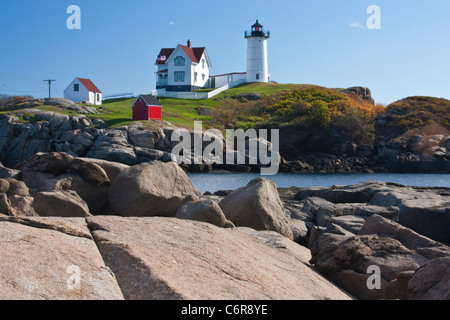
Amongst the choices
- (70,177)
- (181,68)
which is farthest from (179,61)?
(70,177)

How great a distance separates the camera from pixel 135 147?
54938 mm

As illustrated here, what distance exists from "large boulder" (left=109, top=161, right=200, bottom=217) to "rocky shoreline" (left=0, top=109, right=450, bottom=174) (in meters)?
38.2

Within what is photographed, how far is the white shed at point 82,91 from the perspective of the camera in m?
77.4

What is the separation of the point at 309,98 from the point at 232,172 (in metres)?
28.7

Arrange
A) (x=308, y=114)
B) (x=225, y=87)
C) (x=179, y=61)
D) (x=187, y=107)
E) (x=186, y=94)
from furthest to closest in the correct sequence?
(x=225, y=87) → (x=179, y=61) → (x=186, y=94) → (x=187, y=107) → (x=308, y=114)

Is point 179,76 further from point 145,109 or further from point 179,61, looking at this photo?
point 145,109

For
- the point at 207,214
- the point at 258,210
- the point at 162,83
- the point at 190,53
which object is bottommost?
the point at 258,210

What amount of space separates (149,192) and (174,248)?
596 cm

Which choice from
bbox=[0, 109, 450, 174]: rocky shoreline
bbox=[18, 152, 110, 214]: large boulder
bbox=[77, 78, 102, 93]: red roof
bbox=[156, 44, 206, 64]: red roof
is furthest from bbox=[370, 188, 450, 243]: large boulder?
bbox=[156, 44, 206, 64]: red roof

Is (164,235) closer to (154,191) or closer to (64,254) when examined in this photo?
(64,254)

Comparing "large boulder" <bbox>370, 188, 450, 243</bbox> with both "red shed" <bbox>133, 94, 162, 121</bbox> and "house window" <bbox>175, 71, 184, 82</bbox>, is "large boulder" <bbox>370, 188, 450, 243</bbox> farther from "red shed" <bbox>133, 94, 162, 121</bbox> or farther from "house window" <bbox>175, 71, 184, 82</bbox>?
"house window" <bbox>175, 71, 184, 82</bbox>

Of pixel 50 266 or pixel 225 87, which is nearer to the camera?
pixel 50 266

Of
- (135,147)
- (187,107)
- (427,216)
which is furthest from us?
(187,107)

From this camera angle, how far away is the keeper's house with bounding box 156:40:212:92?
8962cm
